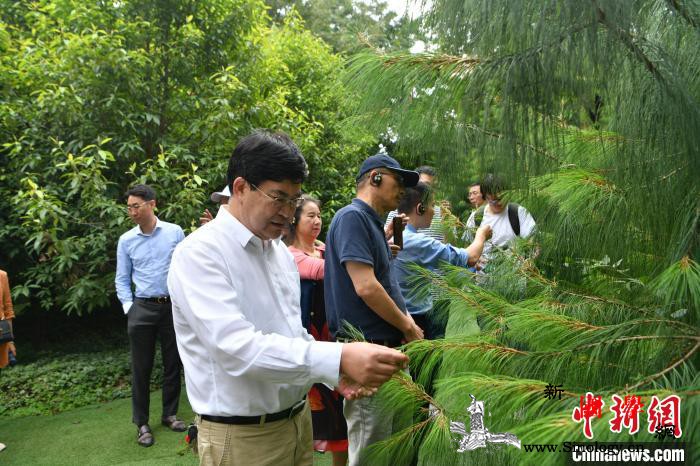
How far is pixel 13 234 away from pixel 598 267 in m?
5.44

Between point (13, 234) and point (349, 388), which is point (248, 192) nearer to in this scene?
point (349, 388)

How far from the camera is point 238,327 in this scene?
54.1 inches

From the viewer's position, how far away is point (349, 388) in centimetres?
165

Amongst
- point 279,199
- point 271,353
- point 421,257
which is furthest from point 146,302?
point 271,353

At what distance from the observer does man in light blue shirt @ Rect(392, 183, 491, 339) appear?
2938 millimetres

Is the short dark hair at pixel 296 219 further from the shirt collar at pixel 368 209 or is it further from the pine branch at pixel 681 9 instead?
the pine branch at pixel 681 9

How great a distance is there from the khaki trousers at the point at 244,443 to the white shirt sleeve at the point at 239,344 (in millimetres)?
244

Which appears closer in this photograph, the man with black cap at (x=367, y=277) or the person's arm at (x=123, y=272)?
the man with black cap at (x=367, y=277)

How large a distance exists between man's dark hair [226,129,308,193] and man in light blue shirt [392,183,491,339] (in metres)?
1.40

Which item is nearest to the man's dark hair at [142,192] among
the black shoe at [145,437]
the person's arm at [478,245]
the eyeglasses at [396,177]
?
the black shoe at [145,437]

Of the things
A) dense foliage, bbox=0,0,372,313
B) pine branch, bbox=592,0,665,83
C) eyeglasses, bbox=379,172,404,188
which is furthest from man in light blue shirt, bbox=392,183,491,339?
dense foliage, bbox=0,0,372,313

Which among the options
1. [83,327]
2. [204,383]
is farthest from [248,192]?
[83,327]

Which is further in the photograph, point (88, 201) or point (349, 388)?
point (88, 201)

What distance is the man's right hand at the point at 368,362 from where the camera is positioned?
1360mm
